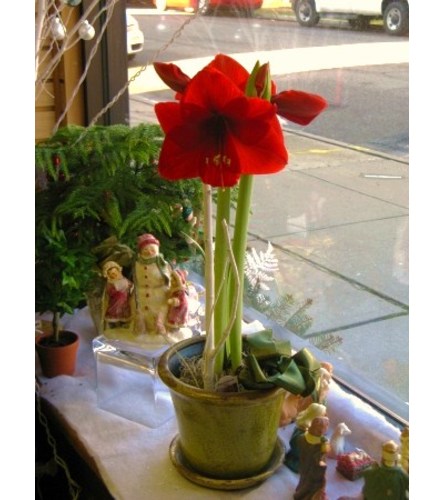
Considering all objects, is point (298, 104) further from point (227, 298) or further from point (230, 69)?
point (227, 298)

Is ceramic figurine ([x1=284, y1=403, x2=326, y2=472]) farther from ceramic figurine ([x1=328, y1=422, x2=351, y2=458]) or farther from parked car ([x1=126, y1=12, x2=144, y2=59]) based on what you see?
parked car ([x1=126, y1=12, x2=144, y2=59])

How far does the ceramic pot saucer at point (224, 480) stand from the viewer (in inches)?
33.3

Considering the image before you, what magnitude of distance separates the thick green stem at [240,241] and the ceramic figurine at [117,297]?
0.23 metres

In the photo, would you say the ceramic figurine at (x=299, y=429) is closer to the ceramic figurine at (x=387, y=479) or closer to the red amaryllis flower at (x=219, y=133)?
the ceramic figurine at (x=387, y=479)

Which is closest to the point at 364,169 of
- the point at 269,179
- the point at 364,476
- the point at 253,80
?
the point at 269,179

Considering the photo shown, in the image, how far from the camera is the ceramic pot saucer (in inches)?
33.3

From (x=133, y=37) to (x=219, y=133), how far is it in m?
0.81

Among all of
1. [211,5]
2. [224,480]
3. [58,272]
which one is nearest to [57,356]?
[58,272]

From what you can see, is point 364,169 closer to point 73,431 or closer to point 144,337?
point 144,337

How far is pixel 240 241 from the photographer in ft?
2.66

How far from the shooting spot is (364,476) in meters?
0.77

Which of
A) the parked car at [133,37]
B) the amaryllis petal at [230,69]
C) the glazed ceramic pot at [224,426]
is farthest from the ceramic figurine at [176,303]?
the parked car at [133,37]

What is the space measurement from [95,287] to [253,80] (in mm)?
473
